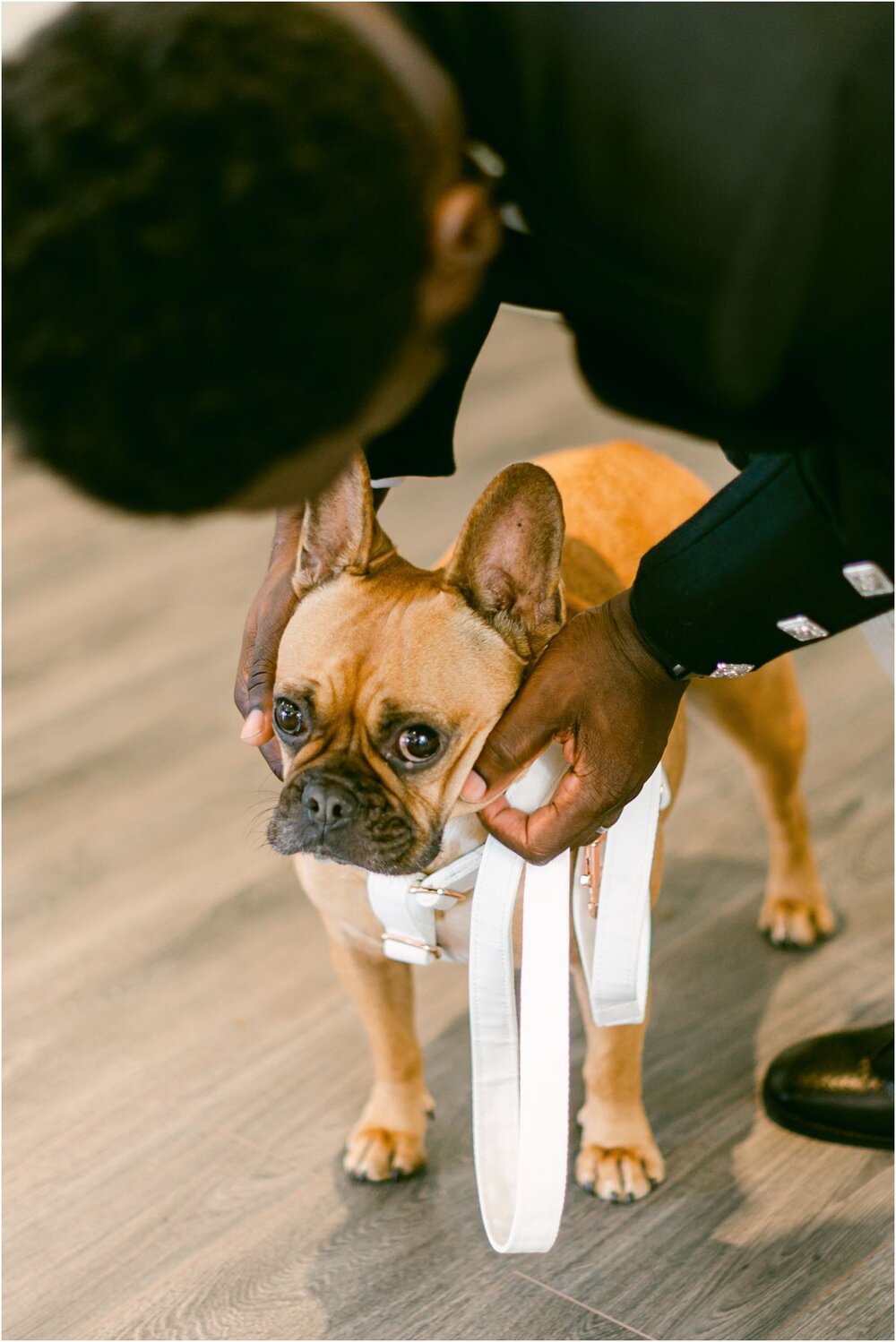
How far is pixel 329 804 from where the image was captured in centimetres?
125

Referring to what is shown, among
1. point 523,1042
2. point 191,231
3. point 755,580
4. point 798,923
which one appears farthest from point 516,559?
point 798,923

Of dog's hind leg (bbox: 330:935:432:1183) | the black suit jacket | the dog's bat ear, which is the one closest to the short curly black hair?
the black suit jacket

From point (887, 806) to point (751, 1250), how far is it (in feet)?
2.99

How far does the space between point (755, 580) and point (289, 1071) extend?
0.97m

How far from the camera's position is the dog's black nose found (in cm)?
125

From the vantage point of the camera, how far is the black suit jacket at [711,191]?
798 millimetres

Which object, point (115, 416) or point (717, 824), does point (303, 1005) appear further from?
point (115, 416)

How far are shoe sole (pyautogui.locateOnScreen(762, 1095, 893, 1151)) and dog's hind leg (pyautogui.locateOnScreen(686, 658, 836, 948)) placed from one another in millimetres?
340

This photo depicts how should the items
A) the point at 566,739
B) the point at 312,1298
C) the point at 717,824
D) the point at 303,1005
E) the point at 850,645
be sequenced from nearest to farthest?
the point at 566,739
the point at 312,1298
the point at 303,1005
the point at 717,824
the point at 850,645

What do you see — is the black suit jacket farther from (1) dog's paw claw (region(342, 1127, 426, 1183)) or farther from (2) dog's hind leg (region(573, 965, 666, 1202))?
(1) dog's paw claw (region(342, 1127, 426, 1183))

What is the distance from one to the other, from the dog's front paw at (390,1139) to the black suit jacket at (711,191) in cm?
94

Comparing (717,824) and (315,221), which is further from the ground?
(315,221)

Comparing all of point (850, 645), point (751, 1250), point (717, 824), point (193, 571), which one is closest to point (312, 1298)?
point (751, 1250)

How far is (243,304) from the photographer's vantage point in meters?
0.75
